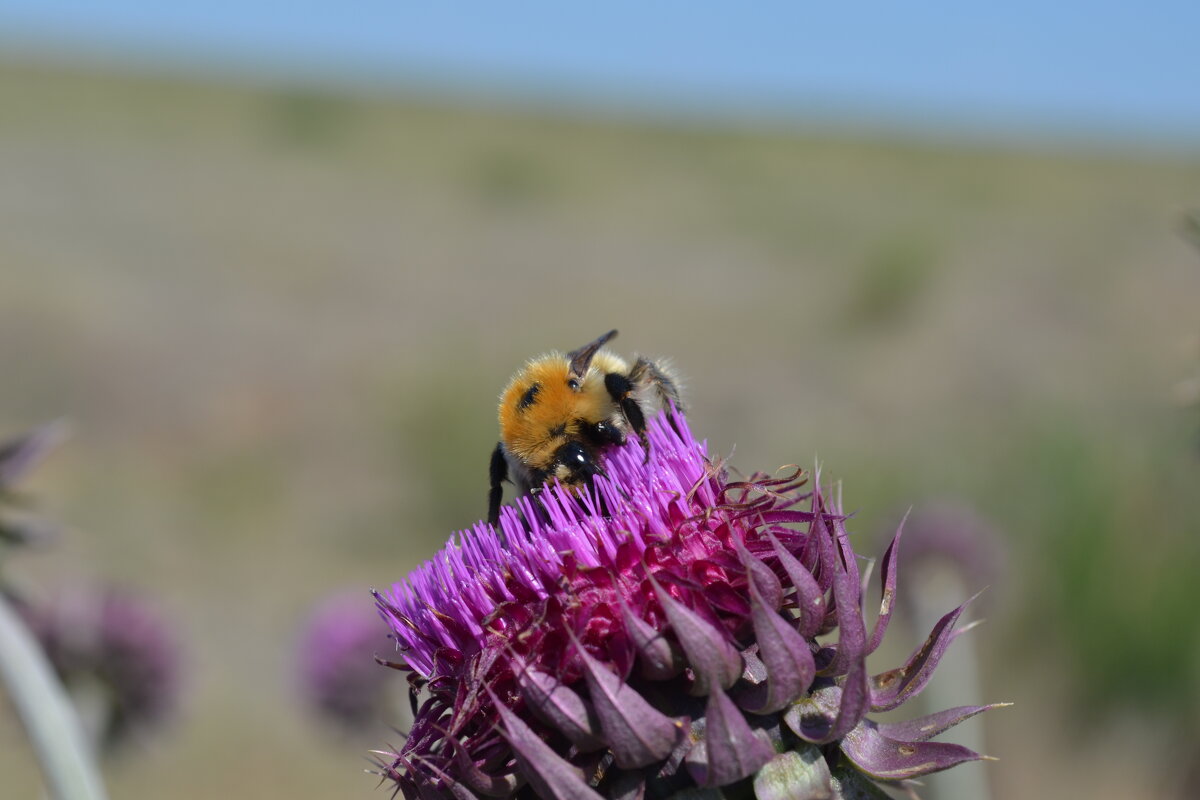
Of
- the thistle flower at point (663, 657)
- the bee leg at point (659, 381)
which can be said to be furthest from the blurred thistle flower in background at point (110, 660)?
the bee leg at point (659, 381)

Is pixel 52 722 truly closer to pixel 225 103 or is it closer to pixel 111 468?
pixel 111 468

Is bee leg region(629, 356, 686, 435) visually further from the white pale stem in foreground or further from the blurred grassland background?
the white pale stem in foreground

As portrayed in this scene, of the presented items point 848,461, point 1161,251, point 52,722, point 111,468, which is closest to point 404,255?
point 111,468

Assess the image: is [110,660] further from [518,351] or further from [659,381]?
[518,351]

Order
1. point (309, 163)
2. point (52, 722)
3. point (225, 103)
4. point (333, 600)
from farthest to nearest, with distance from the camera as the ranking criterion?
1. point (225, 103)
2. point (309, 163)
3. point (333, 600)
4. point (52, 722)

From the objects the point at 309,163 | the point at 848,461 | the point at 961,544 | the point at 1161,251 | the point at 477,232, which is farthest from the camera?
the point at 309,163

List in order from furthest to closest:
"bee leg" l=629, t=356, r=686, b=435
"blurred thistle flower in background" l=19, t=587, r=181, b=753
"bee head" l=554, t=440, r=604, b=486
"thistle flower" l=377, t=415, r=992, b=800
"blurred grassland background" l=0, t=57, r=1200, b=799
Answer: "blurred grassland background" l=0, t=57, r=1200, b=799 → "blurred thistle flower in background" l=19, t=587, r=181, b=753 → "bee leg" l=629, t=356, r=686, b=435 → "bee head" l=554, t=440, r=604, b=486 → "thistle flower" l=377, t=415, r=992, b=800

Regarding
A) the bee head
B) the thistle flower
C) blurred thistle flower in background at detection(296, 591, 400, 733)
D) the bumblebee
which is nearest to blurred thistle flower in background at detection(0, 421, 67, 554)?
the bumblebee

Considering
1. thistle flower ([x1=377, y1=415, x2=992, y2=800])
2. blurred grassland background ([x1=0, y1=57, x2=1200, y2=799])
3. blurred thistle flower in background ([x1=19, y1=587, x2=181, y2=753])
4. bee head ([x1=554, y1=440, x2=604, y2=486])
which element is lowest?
thistle flower ([x1=377, y1=415, x2=992, y2=800])
